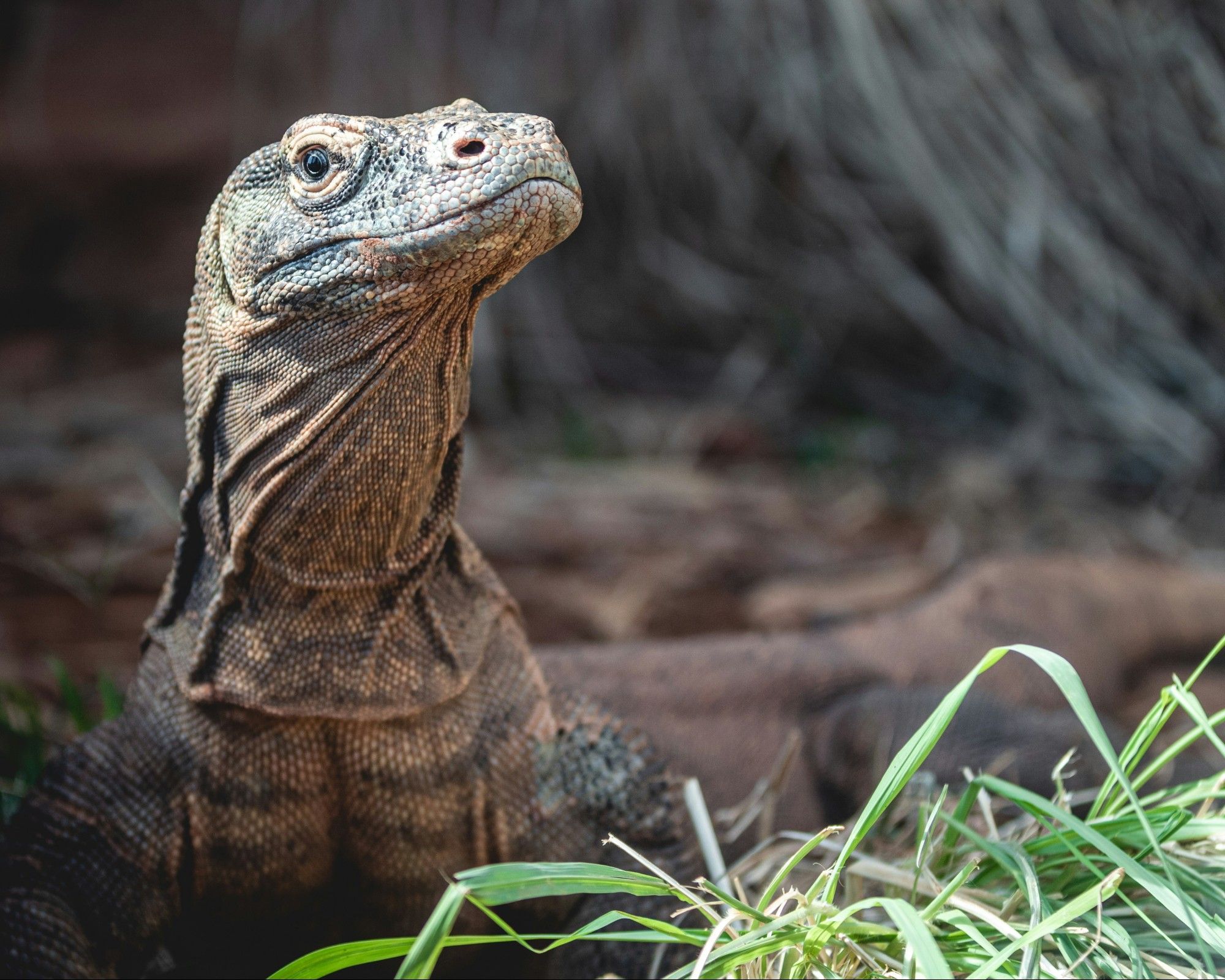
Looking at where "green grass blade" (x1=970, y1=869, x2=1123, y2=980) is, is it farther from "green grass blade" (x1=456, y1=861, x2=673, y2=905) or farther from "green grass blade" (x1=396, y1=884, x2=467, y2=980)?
"green grass blade" (x1=396, y1=884, x2=467, y2=980)

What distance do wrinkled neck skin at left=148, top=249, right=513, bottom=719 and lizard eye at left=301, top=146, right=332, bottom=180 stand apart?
0.22 m

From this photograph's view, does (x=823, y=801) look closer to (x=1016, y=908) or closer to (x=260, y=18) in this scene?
(x=1016, y=908)

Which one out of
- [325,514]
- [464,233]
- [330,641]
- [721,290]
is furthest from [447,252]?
[721,290]

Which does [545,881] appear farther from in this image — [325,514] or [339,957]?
[325,514]

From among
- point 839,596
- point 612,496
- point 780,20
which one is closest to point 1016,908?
point 839,596

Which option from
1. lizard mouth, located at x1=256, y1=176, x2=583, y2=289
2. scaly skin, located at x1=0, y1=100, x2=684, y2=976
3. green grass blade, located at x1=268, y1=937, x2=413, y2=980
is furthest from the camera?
scaly skin, located at x1=0, y1=100, x2=684, y2=976

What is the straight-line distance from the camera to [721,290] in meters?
7.13

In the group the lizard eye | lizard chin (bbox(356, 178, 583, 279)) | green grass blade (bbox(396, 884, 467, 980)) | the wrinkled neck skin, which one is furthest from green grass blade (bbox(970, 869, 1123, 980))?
the lizard eye

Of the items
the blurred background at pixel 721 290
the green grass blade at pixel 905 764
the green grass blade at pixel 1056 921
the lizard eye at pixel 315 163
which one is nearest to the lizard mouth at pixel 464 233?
the lizard eye at pixel 315 163

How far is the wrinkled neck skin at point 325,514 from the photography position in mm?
1948

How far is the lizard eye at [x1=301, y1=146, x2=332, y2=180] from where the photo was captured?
1.95 m

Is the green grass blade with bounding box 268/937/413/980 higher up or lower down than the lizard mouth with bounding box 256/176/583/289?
lower down

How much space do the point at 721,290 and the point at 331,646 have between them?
17.5 ft

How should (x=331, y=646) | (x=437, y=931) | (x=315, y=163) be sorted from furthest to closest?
(x=331, y=646), (x=315, y=163), (x=437, y=931)
